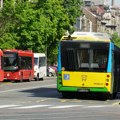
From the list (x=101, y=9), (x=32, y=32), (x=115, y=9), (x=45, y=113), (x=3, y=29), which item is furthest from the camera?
(x=115, y=9)

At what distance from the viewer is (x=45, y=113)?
19766 millimetres

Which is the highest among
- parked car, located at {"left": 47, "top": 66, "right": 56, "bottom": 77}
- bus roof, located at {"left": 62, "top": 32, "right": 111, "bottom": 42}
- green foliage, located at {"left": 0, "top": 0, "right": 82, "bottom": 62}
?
green foliage, located at {"left": 0, "top": 0, "right": 82, "bottom": 62}

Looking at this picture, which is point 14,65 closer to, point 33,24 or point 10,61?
point 10,61

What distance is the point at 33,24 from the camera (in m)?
74.2

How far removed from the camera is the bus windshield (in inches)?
2173

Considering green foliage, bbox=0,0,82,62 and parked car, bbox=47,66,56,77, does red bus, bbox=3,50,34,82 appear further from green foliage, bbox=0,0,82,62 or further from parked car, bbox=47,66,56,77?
parked car, bbox=47,66,56,77

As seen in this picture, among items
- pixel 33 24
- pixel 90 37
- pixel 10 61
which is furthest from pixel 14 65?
pixel 90 37

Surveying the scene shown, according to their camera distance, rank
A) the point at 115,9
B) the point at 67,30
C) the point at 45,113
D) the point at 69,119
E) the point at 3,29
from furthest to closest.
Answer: the point at 115,9
the point at 67,30
the point at 3,29
the point at 45,113
the point at 69,119

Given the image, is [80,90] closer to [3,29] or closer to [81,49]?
[81,49]

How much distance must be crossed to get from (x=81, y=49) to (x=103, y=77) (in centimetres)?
161

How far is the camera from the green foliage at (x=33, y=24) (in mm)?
68625

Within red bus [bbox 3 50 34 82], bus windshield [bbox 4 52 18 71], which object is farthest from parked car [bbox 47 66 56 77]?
bus windshield [bbox 4 52 18 71]

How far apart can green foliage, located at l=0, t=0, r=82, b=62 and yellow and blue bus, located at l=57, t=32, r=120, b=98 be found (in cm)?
3588

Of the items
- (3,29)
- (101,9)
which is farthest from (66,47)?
(101,9)
